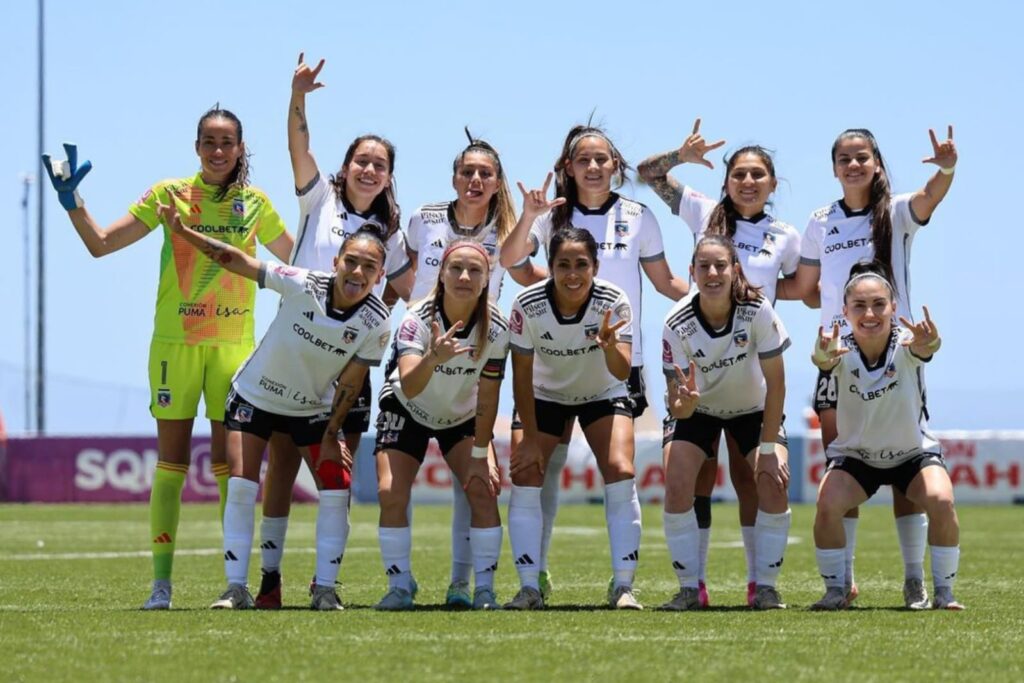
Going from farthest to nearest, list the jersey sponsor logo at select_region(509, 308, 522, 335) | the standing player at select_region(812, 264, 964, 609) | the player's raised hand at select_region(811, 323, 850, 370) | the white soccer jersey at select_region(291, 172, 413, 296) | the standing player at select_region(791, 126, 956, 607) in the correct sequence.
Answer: the white soccer jersey at select_region(291, 172, 413, 296) → the standing player at select_region(791, 126, 956, 607) → the jersey sponsor logo at select_region(509, 308, 522, 335) → the standing player at select_region(812, 264, 964, 609) → the player's raised hand at select_region(811, 323, 850, 370)

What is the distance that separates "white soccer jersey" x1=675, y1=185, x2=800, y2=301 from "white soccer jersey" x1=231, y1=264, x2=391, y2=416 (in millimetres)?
1798

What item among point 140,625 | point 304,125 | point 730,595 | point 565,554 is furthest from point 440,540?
point 140,625

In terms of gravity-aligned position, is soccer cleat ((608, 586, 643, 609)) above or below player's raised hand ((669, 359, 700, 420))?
below

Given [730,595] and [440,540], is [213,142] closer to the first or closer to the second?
[730,595]

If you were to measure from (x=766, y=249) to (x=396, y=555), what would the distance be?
95.3 inches

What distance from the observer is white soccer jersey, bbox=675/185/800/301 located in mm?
8102

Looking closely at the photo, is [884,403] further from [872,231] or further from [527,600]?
[527,600]

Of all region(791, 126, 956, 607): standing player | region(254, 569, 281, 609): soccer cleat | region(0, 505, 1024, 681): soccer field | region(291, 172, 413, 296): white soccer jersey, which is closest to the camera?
region(0, 505, 1024, 681): soccer field

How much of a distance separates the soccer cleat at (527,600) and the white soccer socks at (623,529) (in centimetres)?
39

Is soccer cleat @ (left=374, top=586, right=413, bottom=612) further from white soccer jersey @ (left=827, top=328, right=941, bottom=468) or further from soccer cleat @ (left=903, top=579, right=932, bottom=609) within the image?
soccer cleat @ (left=903, top=579, right=932, bottom=609)

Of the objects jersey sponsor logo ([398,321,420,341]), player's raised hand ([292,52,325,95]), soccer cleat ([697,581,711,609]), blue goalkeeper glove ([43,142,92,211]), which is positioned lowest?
soccer cleat ([697,581,711,609])

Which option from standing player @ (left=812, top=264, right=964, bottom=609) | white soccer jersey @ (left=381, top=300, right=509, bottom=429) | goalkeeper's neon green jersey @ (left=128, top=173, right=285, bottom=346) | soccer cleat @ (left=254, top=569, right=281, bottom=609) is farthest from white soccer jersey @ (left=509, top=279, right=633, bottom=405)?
soccer cleat @ (left=254, top=569, right=281, bottom=609)

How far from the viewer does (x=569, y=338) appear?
7668mm

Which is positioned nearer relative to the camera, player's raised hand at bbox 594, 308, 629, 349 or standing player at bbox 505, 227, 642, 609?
player's raised hand at bbox 594, 308, 629, 349
